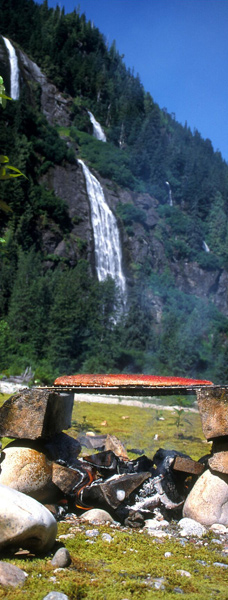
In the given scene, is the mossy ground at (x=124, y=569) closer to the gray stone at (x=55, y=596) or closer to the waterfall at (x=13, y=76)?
the gray stone at (x=55, y=596)

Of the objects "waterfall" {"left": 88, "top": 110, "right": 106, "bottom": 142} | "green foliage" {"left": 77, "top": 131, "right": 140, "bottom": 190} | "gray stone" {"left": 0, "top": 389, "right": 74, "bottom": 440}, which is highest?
"waterfall" {"left": 88, "top": 110, "right": 106, "bottom": 142}

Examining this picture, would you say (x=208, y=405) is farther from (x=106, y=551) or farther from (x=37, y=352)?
(x=37, y=352)

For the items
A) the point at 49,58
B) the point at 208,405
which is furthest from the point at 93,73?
the point at 208,405

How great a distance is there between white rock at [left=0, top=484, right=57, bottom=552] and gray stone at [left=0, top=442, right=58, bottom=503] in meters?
0.85

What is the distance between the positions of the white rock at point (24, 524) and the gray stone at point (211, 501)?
166 cm

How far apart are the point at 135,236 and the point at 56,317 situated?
25.0 m

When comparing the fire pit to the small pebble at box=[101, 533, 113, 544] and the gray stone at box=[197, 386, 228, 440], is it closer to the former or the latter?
the gray stone at box=[197, 386, 228, 440]

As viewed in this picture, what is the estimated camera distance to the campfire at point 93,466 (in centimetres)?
453

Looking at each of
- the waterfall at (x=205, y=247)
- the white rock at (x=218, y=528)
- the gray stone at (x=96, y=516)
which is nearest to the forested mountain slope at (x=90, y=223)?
the waterfall at (x=205, y=247)

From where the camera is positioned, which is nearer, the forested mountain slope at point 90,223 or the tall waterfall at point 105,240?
the forested mountain slope at point 90,223

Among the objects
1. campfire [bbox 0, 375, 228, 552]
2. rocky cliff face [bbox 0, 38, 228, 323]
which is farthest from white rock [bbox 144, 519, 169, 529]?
rocky cliff face [bbox 0, 38, 228, 323]

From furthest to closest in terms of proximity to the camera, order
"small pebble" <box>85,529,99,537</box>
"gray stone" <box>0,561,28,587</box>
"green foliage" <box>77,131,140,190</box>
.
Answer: "green foliage" <box>77,131,140,190</box>
"small pebble" <box>85,529,99,537</box>
"gray stone" <box>0,561,28,587</box>

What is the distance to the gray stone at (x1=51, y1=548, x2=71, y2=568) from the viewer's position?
328 centimetres

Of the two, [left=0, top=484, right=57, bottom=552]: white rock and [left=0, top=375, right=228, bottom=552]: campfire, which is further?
[left=0, top=375, right=228, bottom=552]: campfire
